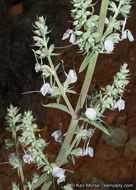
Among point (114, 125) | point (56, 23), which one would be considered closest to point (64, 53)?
point (56, 23)

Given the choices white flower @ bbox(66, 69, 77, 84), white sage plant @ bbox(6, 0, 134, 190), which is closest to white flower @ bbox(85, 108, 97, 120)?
white sage plant @ bbox(6, 0, 134, 190)

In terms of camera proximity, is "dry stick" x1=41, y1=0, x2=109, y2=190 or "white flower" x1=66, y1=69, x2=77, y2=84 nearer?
"dry stick" x1=41, y1=0, x2=109, y2=190

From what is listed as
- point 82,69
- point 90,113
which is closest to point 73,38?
point 82,69

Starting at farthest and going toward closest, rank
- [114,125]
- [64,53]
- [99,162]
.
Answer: [64,53] < [114,125] < [99,162]

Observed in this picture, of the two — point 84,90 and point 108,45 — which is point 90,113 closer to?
point 84,90

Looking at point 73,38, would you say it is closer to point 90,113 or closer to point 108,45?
point 108,45

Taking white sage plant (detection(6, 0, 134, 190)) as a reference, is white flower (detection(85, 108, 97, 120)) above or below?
below

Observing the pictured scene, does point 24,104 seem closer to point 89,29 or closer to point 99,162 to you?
point 99,162

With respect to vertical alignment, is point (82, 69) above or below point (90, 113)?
above

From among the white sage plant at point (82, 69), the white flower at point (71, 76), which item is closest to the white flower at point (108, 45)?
the white sage plant at point (82, 69)

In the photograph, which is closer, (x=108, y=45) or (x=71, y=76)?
(x=108, y=45)

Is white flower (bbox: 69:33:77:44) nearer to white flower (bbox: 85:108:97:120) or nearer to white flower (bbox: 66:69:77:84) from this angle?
white flower (bbox: 66:69:77:84)
